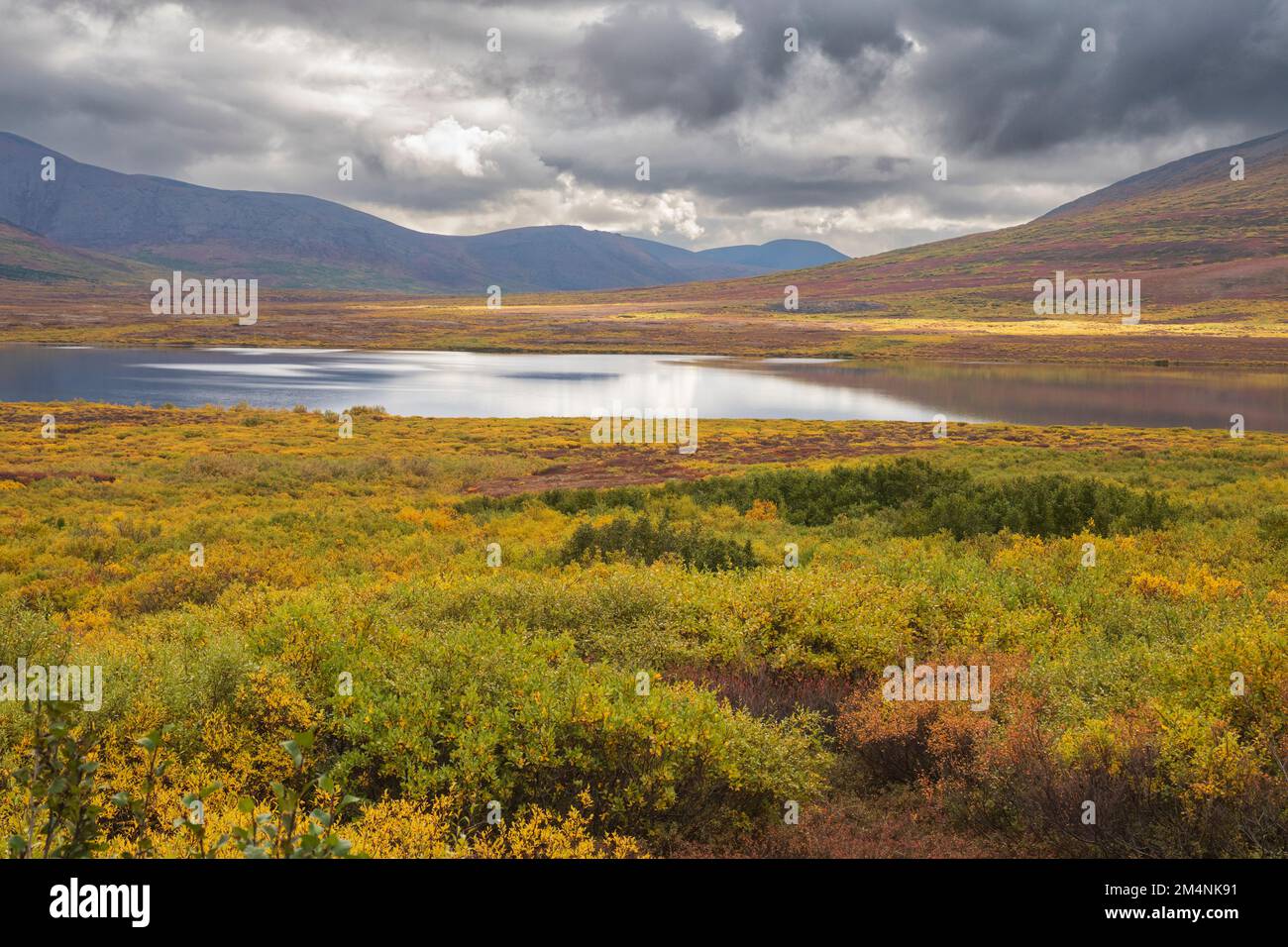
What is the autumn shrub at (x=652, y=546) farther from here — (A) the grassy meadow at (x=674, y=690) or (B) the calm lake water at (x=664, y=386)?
(B) the calm lake water at (x=664, y=386)

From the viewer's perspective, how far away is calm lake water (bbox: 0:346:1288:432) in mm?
70438

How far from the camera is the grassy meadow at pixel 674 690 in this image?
5.60 meters

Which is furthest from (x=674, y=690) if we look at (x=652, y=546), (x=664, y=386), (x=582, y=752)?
(x=664, y=386)

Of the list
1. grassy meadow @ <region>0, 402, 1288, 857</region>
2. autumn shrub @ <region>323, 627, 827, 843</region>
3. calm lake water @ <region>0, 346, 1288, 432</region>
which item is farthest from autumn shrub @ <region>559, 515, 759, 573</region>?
calm lake water @ <region>0, 346, 1288, 432</region>

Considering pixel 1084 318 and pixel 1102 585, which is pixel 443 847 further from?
pixel 1084 318

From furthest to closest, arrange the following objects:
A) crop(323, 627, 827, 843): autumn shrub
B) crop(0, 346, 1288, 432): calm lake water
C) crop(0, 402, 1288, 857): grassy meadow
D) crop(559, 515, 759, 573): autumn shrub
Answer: crop(0, 346, 1288, 432): calm lake water, crop(559, 515, 759, 573): autumn shrub, crop(323, 627, 827, 843): autumn shrub, crop(0, 402, 1288, 857): grassy meadow

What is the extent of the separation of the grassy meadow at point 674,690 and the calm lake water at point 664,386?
5135 cm

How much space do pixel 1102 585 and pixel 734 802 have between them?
895 centimetres

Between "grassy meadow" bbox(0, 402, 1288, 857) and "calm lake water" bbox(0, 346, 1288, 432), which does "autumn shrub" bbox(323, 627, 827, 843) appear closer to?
"grassy meadow" bbox(0, 402, 1288, 857)

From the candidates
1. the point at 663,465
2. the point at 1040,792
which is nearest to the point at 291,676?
the point at 1040,792

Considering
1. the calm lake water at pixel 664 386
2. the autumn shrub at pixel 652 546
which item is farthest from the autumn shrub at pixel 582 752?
the calm lake water at pixel 664 386

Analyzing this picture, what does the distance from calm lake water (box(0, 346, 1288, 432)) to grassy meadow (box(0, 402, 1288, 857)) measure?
51347 mm

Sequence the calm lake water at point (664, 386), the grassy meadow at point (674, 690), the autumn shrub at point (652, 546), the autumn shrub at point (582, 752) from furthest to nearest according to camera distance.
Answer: the calm lake water at point (664, 386) → the autumn shrub at point (652, 546) → the autumn shrub at point (582, 752) → the grassy meadow at point (674, 690)

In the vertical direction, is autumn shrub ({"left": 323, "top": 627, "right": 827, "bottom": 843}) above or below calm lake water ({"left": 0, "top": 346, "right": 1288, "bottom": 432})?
below
